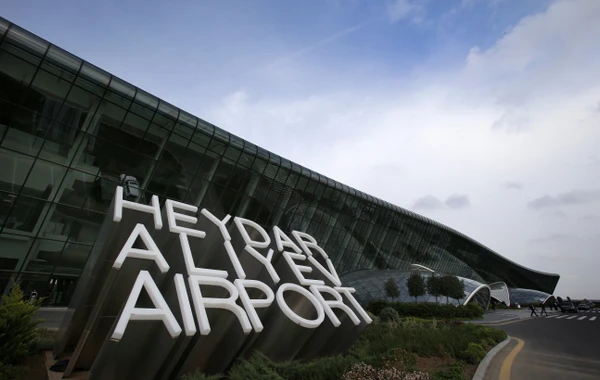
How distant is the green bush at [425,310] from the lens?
2928 centimetres

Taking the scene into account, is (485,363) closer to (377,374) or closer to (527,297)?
(377,374)

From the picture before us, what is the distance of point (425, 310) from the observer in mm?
29531

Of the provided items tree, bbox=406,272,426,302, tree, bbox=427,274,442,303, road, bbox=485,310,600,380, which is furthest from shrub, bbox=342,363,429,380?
tree, bbox=427,274,442,303

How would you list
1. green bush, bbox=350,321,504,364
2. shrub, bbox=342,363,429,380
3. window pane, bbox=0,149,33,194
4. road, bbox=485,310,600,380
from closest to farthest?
shrub, bbox=342,363,429,380
road, bbox=485,310,600,380
green bush, bbox=350,321,504,364
window pane, bbox=0,149,33,194

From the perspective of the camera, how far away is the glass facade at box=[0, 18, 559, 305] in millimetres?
16656

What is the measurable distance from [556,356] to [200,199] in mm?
21308

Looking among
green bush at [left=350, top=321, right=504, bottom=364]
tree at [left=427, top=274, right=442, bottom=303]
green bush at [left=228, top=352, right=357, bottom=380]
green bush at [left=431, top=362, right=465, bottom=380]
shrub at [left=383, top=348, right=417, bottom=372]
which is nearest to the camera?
green bush at [left=228, top=352, right=357, bottom=380]

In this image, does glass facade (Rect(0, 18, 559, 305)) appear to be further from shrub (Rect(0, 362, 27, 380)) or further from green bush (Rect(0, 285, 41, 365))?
shrub (Rect(0, 362, 27, 380))

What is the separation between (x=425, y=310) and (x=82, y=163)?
95.6 feet

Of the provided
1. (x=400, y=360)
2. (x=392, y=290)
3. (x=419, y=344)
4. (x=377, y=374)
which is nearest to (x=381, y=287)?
(x=392, y=290)

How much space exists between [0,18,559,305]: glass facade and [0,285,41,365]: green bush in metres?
8.59

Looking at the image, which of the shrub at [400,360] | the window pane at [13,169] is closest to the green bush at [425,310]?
the shrub at [400,360]

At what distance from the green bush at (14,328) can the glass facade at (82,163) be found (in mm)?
8595

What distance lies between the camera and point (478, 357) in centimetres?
902
